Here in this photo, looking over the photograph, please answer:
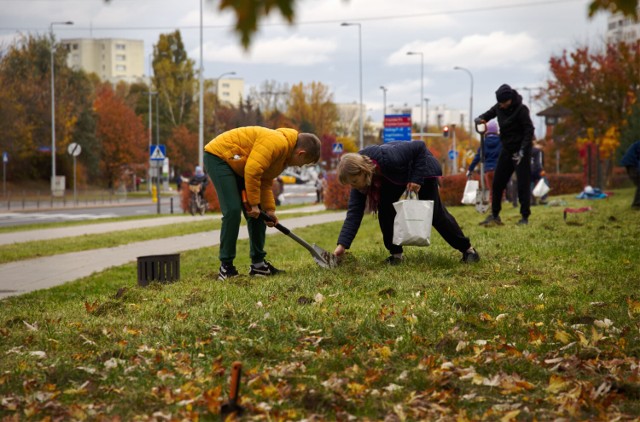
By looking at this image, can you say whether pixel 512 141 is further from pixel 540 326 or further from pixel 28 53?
pixel 28 53

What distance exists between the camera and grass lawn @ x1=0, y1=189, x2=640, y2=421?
4.02m

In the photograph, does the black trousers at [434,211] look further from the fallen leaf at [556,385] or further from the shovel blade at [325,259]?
the fallen leaf at [556,385]

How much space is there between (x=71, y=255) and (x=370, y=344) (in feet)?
32.7

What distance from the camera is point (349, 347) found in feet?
16.1

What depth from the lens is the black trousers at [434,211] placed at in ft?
26.8

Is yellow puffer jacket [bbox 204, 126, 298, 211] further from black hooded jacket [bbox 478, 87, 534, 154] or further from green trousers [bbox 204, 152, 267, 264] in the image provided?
black hooded jacket [bbox 478, 87, 534, 154]

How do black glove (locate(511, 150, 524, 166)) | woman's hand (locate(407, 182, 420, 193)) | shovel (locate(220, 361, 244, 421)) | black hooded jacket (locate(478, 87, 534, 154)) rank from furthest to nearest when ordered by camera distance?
black hooded jacket (locate(478, 87, 534, 154)), black glove (locate(511, 150, 524, 166)), woman's hand (locate(407, 182, 420, 193)), shovel (locate(220, 361, 244, 421))

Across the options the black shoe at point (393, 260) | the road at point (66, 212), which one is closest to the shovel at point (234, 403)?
the black shoe at point (393, 260)

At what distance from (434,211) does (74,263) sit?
6529 mm

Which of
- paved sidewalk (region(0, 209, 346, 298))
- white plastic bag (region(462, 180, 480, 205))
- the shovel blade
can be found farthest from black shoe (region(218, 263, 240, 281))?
white plastic bag (region(462, 180, 480, 205))

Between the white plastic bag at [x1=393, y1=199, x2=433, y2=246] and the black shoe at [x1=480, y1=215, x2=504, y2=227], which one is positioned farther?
the black shoe at [x1=480, y1=215, x2=504, y2=227]

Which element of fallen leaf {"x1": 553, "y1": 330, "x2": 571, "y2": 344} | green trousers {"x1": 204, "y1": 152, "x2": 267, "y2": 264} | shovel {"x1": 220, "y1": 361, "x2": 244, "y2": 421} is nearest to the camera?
shovel {"x1": 220, "y1": 361, "x2": 244, "y2": 421}

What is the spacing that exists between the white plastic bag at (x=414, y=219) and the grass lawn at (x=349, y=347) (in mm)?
304

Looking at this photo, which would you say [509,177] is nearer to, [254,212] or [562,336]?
[254,212]
